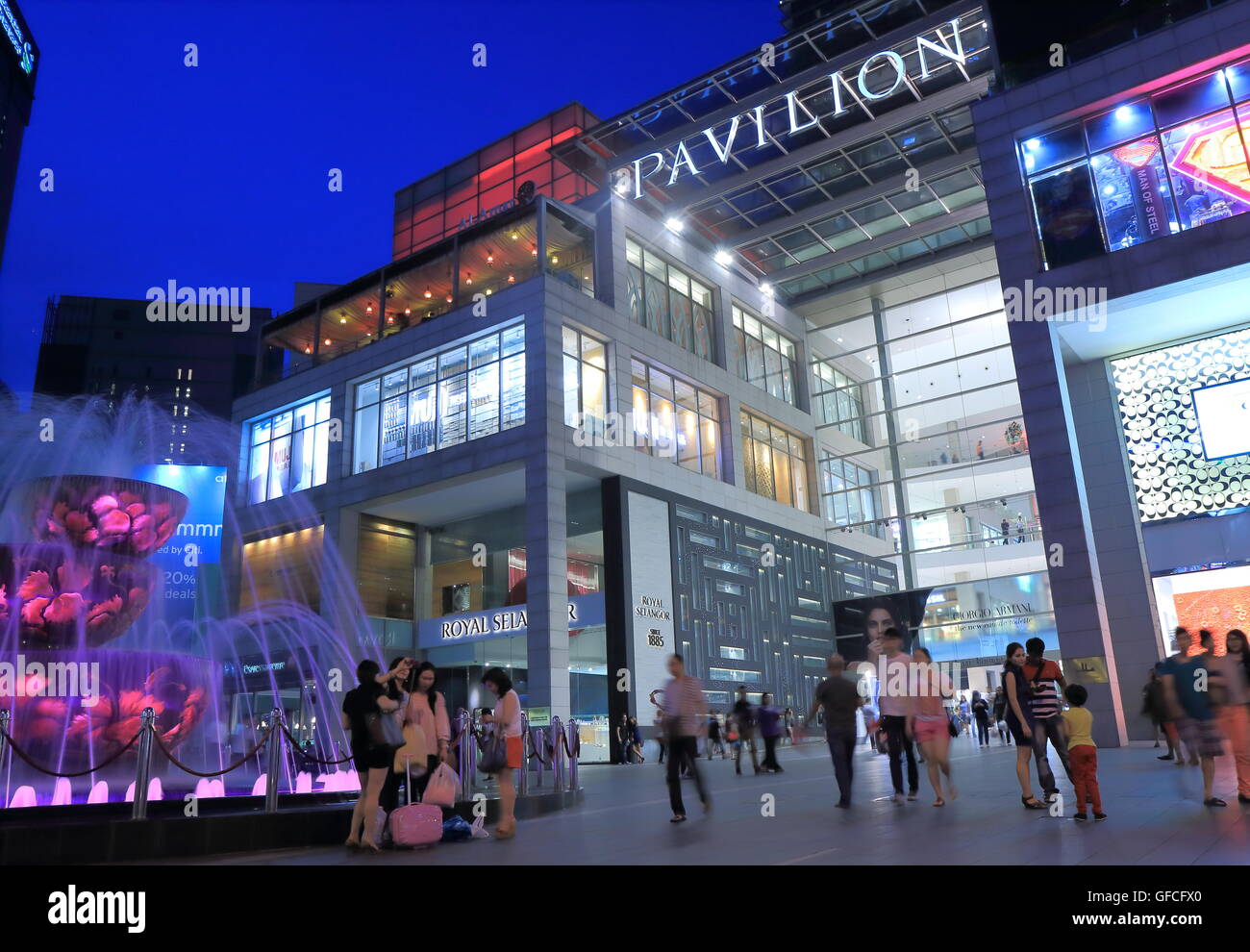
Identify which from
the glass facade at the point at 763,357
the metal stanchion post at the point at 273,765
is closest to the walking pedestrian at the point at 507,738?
the metal stanchion post at the point at 273,765

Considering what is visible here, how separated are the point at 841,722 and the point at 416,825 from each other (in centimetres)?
492

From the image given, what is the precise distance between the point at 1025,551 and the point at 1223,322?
19.4 m

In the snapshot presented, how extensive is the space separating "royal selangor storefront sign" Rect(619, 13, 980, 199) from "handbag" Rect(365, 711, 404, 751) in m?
31.5

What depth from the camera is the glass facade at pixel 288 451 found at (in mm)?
39719

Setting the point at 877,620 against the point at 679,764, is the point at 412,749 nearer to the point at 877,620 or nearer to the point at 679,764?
the point at 679,764

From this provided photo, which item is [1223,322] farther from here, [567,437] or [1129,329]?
A: [567,437]

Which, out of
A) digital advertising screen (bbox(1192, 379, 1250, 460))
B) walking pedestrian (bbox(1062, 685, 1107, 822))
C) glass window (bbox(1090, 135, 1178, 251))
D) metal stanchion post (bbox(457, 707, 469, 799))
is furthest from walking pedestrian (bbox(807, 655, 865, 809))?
glass window (bbox(1090, 135, 1178, 251))

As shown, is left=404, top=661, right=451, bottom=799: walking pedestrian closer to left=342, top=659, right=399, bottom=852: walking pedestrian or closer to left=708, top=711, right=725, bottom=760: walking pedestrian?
left=342, top=659, right=399, bottom=852: walking pedestrian

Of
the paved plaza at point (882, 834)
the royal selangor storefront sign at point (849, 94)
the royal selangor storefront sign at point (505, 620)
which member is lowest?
the paved plaza at point (882, 834)

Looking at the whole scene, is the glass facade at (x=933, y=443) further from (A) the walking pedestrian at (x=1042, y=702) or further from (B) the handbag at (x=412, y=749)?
(B) the handbag at (x=412, y=749)

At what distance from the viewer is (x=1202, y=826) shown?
751 centimetres

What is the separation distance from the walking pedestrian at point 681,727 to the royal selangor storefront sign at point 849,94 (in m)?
29.5

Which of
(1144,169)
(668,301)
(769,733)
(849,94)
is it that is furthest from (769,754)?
(849,94)
